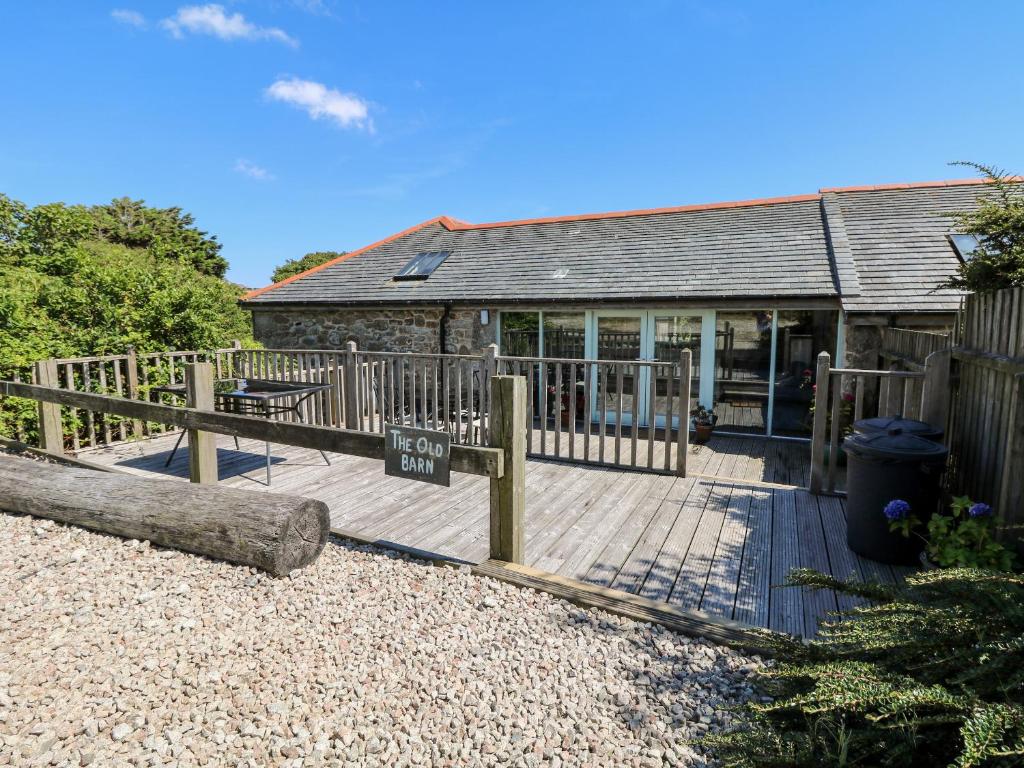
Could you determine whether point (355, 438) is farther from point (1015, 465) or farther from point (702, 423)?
point (702, 423)

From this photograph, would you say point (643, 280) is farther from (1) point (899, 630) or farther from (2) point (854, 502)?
(1) point (899, 630)

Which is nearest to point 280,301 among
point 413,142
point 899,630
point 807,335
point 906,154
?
point 413,142

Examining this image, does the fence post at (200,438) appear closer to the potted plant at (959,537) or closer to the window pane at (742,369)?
the potted plant at (959,537)

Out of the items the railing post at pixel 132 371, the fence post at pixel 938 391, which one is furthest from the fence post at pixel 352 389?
the fence post at pixel 938 391

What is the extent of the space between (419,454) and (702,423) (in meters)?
5.99

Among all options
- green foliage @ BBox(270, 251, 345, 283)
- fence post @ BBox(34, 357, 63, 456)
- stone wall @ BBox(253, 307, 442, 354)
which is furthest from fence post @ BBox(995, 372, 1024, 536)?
green foliage @ BBox(270, 251, 345, 283)

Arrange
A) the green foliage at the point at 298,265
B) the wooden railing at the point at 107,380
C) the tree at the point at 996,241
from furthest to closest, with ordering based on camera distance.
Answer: the green foliage at the point at 298,265 → the wooden railing at the point at 107,380 → the tree at the point at 996,241

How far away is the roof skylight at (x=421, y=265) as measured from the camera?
11875 mm

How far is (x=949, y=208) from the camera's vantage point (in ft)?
31.2

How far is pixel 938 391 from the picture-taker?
4078 millimetres

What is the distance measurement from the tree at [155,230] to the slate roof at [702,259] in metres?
18.1

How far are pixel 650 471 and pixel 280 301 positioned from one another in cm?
979

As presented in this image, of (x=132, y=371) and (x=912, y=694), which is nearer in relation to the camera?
(x=912, y=694)

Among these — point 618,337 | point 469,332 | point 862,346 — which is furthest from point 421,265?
point 862,346
